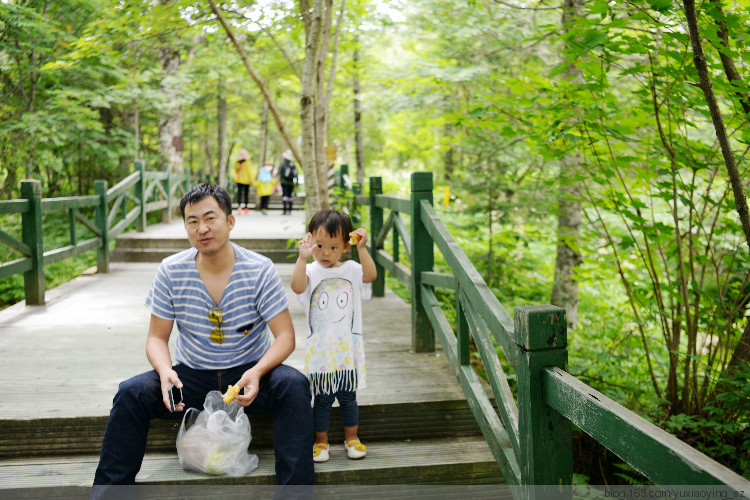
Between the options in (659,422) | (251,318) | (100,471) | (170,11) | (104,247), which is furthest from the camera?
(104,247)

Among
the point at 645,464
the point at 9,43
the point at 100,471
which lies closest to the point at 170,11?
the point at 9,43

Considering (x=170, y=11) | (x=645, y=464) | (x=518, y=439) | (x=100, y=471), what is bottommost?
(x=100, y=471)

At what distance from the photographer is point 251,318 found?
296cm

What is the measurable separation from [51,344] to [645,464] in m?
4.67

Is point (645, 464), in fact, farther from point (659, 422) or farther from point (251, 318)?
point (659, 422)

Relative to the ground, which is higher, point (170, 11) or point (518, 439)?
point (170, 11)

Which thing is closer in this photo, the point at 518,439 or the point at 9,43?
the point at 518,439

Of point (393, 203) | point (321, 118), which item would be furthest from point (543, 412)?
point (321, 118)

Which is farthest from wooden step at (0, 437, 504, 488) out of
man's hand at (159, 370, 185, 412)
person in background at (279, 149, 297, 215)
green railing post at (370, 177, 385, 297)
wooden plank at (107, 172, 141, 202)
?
person in background at (279, 149, 297, 215)

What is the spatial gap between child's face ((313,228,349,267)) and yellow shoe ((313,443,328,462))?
0.95 metres

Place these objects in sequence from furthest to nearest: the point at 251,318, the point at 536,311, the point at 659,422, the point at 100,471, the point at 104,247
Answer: the point at 104,247
the point at 659,422
the point at 251,318
the point at 100,471
the point at 536,311

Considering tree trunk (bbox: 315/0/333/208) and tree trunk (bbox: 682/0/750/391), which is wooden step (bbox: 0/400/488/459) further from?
tree trunk (bbox: 315/0/333/208)

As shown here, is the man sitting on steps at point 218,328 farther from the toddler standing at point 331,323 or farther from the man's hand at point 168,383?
the toddler standing at point 331,323

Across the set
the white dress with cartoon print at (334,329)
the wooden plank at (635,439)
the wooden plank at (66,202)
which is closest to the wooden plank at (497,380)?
the wooden plank at (635,439)
